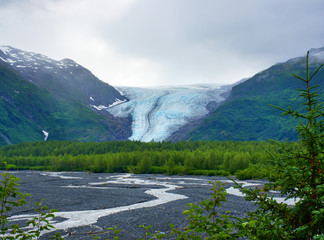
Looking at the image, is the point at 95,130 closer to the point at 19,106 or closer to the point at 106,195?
the point at 19,106

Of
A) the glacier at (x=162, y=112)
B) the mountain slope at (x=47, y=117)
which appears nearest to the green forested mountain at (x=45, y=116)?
the mountain slope at (x=47, y=117)

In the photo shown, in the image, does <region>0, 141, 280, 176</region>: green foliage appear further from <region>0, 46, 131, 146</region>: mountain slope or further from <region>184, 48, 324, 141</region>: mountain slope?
<region>184, 48, 324, 141</region>: mountain slope

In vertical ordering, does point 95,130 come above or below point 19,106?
below

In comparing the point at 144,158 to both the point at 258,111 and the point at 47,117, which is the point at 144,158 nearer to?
the point at 258,111

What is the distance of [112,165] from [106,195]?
40816 millimetres

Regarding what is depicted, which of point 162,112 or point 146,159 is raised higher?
point 162,112

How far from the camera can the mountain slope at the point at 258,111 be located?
142625 mm

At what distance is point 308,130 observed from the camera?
4016 millimetres

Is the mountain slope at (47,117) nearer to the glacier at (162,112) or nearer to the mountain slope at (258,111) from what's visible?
the glacier at (162,112)

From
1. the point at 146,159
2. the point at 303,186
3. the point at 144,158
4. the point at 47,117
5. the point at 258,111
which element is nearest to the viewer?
the point at 303,186

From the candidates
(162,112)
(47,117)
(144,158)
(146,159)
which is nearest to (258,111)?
(162,112)

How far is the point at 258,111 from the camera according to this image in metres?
160

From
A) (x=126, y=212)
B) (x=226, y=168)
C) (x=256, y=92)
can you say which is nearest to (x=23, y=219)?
(x=126, y=212)

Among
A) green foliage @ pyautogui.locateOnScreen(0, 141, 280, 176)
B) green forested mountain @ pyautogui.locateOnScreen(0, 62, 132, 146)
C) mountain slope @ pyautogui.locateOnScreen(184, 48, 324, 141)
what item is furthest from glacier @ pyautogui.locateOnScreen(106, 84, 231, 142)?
green foliage @ pyautogui.locateOnScreen(0, 141, 280, 176)
